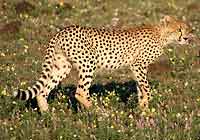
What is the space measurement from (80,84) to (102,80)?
12.1 feet

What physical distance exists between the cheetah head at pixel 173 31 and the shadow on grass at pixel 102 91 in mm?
1428

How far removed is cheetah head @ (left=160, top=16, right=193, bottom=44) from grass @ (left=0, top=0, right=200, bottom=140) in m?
1.12

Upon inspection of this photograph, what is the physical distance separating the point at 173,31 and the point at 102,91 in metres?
2.09

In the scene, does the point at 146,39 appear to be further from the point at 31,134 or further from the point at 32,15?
the point at 32,15

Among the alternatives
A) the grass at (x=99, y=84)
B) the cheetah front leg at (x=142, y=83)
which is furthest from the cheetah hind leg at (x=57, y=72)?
the cheetah front leg at (x=142, y=83)

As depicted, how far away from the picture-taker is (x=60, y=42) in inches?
450

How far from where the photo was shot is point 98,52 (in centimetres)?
1168

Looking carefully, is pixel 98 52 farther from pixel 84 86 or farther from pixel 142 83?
pixel 142 83

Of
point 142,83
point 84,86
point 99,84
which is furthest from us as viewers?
point 99,84

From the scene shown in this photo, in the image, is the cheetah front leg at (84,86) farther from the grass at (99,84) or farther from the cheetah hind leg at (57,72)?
the cheetah hind leg at (57,72)

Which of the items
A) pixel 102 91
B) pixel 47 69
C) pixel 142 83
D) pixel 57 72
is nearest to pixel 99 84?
pixel 102 91

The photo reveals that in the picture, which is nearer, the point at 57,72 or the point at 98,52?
the point at 98,52

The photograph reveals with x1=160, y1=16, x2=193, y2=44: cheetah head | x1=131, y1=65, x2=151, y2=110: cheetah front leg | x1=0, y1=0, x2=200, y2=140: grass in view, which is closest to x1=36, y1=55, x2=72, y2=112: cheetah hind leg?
x1=0, y1=0, x2=200, y2=140: grass

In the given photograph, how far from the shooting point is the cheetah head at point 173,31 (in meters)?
12.6
